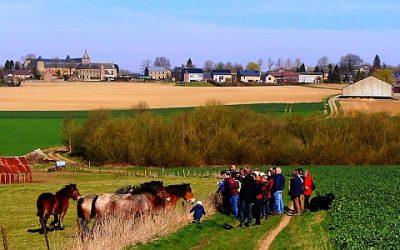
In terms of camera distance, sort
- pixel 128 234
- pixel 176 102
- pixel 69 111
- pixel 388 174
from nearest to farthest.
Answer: pixel 128 234
pixel 388 174
pixel 69 111
pixel 176 102

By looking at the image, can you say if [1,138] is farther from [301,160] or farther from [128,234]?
[128,234]

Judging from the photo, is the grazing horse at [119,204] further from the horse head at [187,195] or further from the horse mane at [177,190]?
the horse head at [187,195]

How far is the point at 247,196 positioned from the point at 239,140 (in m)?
39.1

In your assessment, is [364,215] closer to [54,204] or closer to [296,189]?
[296,189]

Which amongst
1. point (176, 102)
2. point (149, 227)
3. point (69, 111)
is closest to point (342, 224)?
point (149, 227)

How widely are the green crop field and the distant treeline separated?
8720mm

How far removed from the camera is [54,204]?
19312mm

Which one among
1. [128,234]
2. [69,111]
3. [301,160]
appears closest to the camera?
[128,234]

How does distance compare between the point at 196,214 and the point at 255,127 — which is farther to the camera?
the point at 255,127

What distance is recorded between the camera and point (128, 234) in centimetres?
1644

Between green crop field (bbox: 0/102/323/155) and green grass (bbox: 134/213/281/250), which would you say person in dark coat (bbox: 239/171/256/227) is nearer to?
green grass (bbox: 134/213/281/250)

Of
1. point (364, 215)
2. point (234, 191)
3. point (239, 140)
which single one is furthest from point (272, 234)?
point (239, 140)

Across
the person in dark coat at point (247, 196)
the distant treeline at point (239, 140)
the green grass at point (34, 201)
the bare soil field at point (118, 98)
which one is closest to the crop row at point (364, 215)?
the person in dark coat at point (247, 196)

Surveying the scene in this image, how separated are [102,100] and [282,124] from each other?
61669 millimetres
